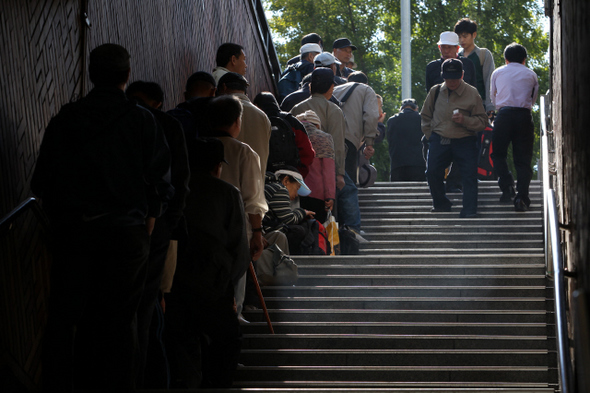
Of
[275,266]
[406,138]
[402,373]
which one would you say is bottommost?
[402,373]

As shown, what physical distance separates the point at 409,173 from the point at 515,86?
3832mm

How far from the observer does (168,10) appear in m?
8.48

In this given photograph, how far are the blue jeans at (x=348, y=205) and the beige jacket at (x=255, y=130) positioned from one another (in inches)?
112

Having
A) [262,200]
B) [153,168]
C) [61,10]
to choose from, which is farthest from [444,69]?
[153,168]

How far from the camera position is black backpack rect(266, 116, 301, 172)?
8.16 metres

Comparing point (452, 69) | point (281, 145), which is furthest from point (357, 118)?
point (281, 145)

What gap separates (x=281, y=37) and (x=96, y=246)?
28.7 m

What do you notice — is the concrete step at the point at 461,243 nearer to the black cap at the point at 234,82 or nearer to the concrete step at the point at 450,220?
the concrete step at the point at 450,220

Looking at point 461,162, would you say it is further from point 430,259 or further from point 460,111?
point 430,259

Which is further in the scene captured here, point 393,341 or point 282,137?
point 282,137

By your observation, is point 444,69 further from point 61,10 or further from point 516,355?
point 61,10

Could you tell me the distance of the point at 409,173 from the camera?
46.4 ft

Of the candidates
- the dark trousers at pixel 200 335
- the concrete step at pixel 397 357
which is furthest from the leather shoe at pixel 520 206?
the dark trousers at pixel 200 335

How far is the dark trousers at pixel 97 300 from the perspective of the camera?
4.04 m
